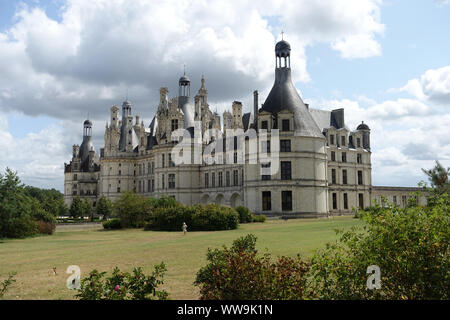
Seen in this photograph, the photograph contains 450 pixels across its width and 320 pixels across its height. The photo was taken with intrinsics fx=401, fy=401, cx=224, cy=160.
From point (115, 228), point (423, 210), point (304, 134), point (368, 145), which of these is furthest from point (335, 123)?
point (423, 210)

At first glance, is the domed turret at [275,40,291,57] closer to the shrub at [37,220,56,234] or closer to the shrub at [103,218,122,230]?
the shrub at [103,218,122,230]

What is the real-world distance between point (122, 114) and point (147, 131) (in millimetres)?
7532

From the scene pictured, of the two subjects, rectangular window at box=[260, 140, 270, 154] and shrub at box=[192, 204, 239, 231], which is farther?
rectangular window at box=[260, 140, 270, 154]

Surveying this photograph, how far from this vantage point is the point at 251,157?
50.4 m

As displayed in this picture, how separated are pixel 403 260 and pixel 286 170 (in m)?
42.2

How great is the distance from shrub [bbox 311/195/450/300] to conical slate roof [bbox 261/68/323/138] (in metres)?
41.9

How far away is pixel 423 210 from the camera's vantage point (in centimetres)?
802

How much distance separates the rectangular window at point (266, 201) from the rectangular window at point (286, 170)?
2838 millimetres

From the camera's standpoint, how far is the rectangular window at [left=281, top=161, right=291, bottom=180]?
4925 cm

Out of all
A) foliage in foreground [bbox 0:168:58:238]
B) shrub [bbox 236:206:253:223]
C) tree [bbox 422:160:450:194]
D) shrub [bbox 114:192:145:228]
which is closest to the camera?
tree [bbox 422:160:450:194]

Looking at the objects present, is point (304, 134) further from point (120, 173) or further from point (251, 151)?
point (120, 173)

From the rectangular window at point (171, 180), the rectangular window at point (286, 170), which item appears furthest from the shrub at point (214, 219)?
the rectangular window at point (171, 180)

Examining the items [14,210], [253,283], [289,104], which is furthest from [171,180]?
[253,283]

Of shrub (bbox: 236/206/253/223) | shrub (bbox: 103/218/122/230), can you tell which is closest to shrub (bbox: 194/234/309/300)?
shrub (bbox: 236/206/253/223)
